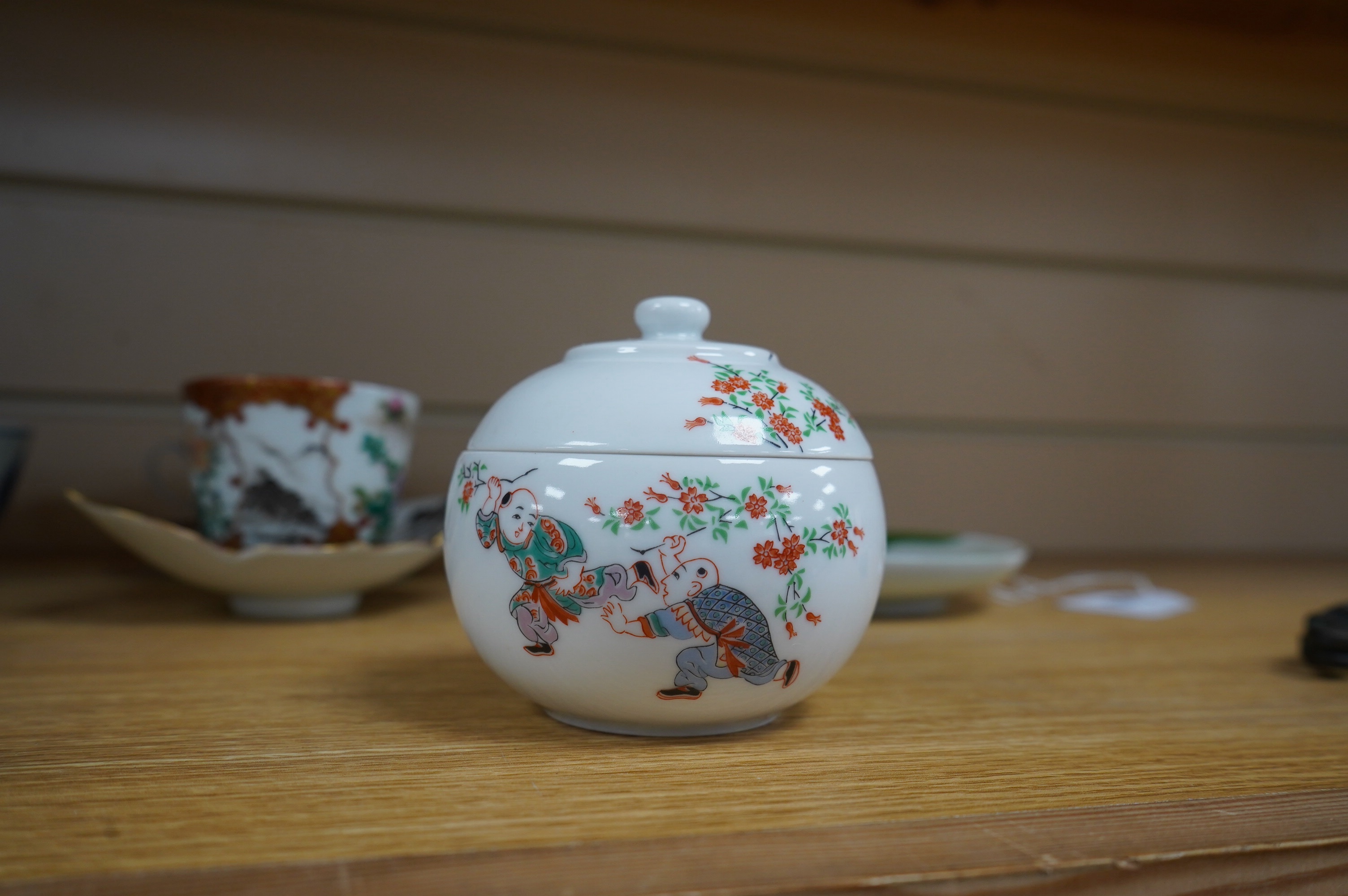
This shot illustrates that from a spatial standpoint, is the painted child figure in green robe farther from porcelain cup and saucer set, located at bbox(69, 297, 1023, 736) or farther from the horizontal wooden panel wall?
the horizontal wooden panel wall

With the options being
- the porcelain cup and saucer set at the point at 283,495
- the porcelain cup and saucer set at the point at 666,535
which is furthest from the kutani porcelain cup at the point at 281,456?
the porcelain cup and saucer set at the point at 666,535

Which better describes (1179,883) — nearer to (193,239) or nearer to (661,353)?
(661,353)

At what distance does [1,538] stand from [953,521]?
3.50ft

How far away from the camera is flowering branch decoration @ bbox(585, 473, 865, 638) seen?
40cm

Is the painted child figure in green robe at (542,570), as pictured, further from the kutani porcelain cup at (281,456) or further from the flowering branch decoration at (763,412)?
the kutani porcelain cup at (281,456)

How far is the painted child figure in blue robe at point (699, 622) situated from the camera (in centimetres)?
40

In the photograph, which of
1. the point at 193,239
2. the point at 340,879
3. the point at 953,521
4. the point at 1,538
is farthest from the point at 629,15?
the point at 340,879

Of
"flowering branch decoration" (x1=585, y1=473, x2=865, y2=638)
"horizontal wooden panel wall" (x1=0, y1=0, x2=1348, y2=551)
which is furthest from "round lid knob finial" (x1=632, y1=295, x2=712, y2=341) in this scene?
"horizontal wooden panel wall" (x1=0, y1=0, x2=1348, y2=551)

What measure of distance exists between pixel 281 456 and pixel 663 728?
42 cm

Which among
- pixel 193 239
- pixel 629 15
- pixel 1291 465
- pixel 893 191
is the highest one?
pixel 629 15

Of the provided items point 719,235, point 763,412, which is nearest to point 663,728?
point 763,412

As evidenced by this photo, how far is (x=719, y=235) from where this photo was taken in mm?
1096

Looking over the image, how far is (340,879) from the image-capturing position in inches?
11.8

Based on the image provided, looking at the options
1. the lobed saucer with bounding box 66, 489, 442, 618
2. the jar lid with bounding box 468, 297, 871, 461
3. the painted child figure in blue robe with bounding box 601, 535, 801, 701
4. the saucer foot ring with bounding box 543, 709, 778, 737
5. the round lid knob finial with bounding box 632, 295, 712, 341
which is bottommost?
the lobed saucer with bounding box 66, 489, 442, 618
